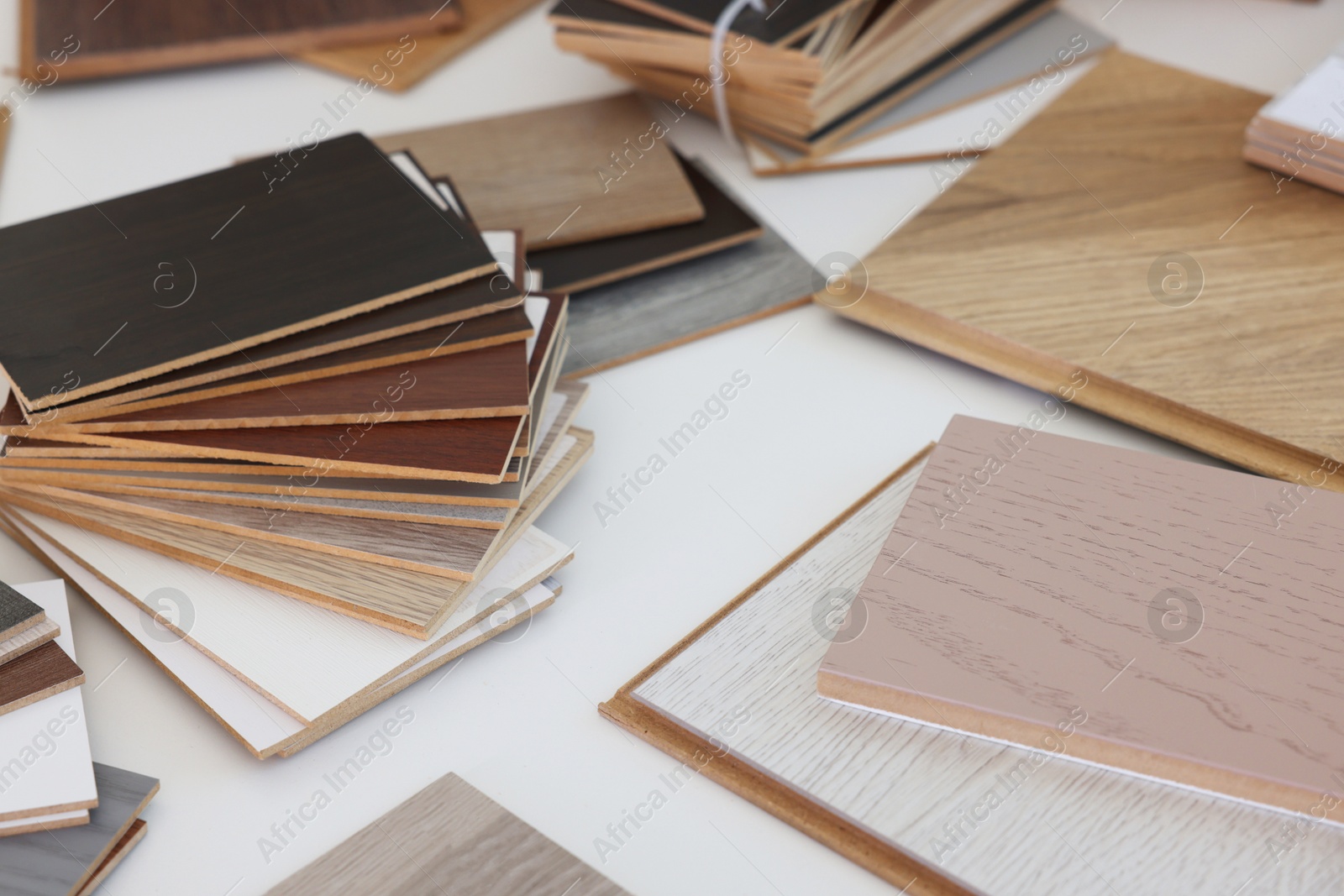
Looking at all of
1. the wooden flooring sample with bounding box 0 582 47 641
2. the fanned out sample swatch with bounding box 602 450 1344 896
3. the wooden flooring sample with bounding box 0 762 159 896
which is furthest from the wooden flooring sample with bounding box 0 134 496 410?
the fanned out sample swatch with bounding box 602 450 1344 896

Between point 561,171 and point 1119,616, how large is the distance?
0.96 metres

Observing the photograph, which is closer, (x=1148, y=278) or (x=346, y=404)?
(x=346, y=404)

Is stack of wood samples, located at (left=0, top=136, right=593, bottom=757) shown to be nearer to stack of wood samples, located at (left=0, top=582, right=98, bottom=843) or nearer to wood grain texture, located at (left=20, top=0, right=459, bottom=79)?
stack of wood samples, located at (left=0, top=582, right=98, bottom=843)

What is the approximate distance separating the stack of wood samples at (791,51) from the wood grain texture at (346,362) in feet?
1.95

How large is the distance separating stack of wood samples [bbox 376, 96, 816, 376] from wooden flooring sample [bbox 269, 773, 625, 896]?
0.59 metres

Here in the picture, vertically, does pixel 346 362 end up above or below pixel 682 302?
above

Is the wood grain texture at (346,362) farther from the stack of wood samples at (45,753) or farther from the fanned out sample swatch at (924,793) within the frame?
the fanned out sample swatch at (924,793)

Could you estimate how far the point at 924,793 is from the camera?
833mm

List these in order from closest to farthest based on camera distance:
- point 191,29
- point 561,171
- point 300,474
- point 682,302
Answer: point 300,474
point 682,302
point 561,171
point 191,29

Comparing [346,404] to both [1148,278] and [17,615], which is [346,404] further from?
[1148,278]

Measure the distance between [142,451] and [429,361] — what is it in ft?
0.88

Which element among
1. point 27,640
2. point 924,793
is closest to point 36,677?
point 27,640

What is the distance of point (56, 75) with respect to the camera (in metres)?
1.92

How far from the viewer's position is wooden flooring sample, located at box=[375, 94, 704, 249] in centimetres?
145
